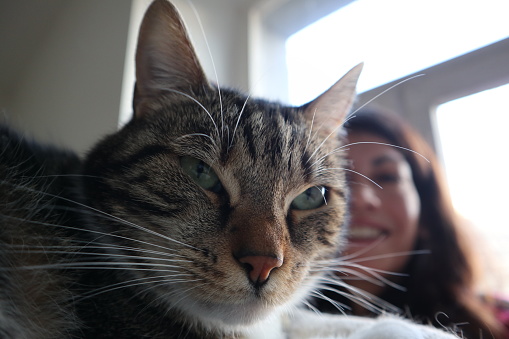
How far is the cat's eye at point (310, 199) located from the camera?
73 centimetres

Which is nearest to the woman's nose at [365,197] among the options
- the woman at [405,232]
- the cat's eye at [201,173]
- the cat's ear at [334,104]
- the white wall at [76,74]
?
the woman at [405,232]

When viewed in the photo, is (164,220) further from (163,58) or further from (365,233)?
(365,233)

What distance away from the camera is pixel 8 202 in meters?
0.60

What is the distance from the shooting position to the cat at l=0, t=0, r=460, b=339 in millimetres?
549

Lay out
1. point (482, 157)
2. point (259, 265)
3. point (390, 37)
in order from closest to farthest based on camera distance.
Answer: point (259, 265) < point (482, 157) < point (390, 37)

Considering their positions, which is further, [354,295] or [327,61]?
[327,61]

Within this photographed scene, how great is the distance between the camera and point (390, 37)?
48.0 inches

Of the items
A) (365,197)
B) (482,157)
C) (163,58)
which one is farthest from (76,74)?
(482,157)

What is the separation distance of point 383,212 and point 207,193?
0.85m

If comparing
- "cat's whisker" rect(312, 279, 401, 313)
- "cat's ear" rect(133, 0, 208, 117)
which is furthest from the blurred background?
"cat's whisker" rect(312, 279, 401, 313)

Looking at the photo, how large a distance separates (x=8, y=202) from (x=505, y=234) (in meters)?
1.31

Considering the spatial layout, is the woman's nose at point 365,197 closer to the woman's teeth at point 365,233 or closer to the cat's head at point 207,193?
the woman's teeth at point 365,233

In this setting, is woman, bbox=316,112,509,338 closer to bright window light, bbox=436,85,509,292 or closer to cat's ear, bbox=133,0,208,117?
bright window light, bbox=436,85,509,292

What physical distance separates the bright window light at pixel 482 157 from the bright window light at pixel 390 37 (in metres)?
0.17
